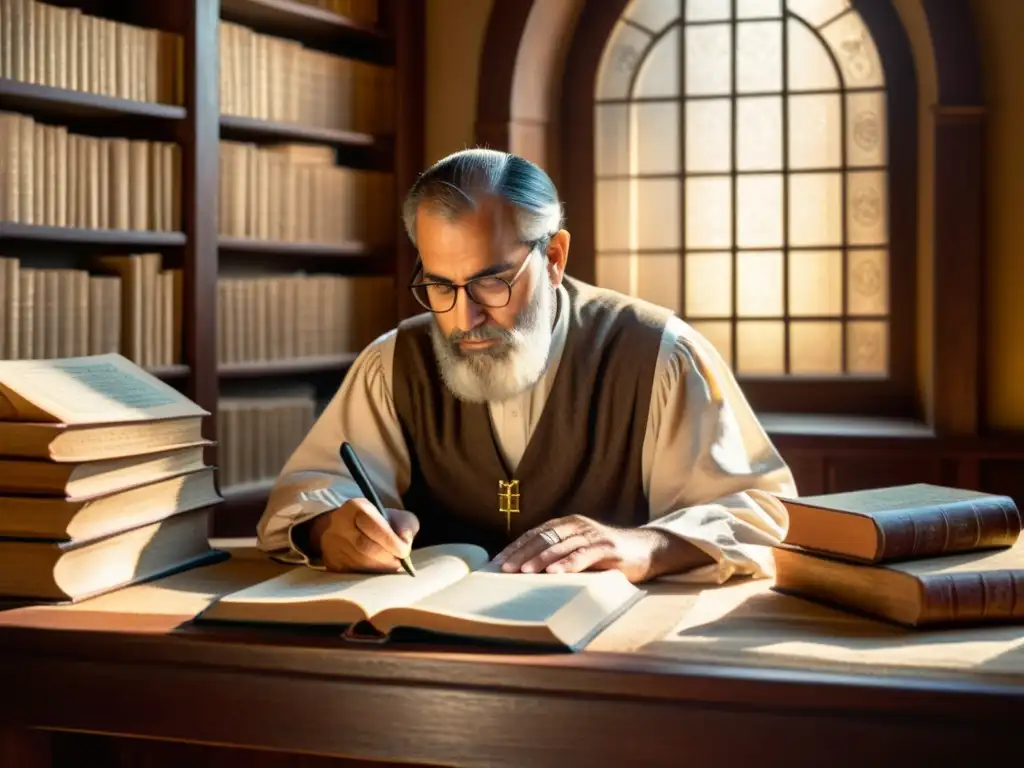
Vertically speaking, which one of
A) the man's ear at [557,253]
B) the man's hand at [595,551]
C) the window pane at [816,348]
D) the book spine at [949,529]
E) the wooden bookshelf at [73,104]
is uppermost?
the wooden bookshelf at [73,104]

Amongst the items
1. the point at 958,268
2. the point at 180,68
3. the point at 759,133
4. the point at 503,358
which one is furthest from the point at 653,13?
the point at 503,358

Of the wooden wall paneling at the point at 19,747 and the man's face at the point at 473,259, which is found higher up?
the man's face at the point at 473,259

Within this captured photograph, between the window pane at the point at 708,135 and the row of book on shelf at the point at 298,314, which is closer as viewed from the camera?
the row of book on shelf at the point at 298,314

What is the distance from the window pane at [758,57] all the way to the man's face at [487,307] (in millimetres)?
2712

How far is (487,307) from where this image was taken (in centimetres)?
224

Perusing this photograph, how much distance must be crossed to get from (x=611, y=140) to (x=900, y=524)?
3521 millimetres

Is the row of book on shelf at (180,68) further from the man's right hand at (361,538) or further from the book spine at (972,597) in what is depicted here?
the book spine at (972,597)

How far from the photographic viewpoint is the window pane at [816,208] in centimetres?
482

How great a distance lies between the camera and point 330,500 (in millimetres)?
2170

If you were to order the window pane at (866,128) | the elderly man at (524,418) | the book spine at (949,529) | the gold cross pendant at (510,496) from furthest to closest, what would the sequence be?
the window pane at (866,128), the gold cross pendant at (510,496), the elderly man at (524,418), the book spine at (949,529)

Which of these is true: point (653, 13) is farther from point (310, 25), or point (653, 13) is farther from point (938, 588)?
point (938, 588)

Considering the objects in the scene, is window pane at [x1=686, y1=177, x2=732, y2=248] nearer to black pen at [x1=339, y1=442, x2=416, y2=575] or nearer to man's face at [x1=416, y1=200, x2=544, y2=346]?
man's face at [x1=416, y1=200, x2=544, y2=346]

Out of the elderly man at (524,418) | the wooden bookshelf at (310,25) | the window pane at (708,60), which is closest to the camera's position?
the elderly man at (524,418)

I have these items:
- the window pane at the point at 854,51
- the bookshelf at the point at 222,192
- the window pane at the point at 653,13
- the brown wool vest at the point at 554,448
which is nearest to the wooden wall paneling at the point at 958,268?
the window pane at the point at 854,51
